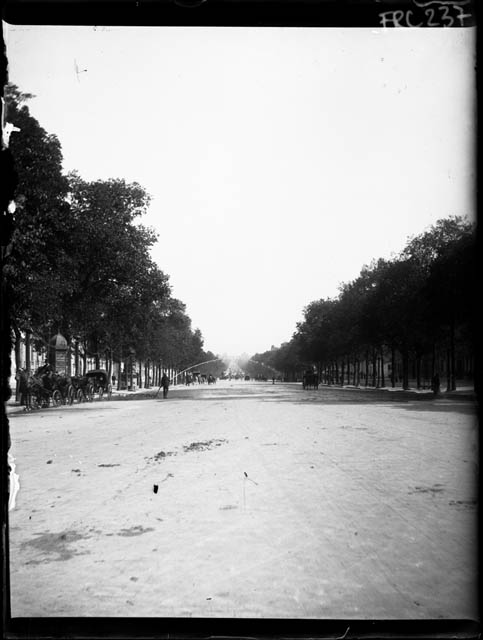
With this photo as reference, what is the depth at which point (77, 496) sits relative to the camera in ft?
24.1

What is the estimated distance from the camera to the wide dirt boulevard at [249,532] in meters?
3.67

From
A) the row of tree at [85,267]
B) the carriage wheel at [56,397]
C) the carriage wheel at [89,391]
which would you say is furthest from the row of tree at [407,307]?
the carriage wheel at [89,391]

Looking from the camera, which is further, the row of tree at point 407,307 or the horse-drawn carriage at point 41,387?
the horse-drawn carriage at point 41,387

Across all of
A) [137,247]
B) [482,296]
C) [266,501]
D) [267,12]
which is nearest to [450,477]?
[266,501]

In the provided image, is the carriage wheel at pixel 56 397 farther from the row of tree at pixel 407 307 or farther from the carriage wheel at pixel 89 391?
the row of tree at pixel 407 307

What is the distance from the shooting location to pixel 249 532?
548cm

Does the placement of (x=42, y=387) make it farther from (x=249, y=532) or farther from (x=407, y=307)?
(x=249, y=532)

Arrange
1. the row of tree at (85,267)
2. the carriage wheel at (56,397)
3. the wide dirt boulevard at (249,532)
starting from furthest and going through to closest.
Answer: the carriage wheel at (56,397) < the row of tree at (85,267) < the wide dirt boulevard at (249,532)

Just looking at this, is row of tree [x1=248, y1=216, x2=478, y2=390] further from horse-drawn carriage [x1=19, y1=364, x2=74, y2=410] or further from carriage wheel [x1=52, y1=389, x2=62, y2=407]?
carriage wheel [x1=52, y1=389, x2=62, y2=407]

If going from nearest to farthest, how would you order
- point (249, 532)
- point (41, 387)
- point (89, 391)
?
1. point (249, 532)
2. point (41, 387)
3. point (89, 391)

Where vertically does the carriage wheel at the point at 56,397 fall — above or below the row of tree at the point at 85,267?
below

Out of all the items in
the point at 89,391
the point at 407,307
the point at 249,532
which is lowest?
the point at 89,391

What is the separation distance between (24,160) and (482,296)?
12.4 feet

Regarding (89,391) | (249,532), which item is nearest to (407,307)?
(89,391)
